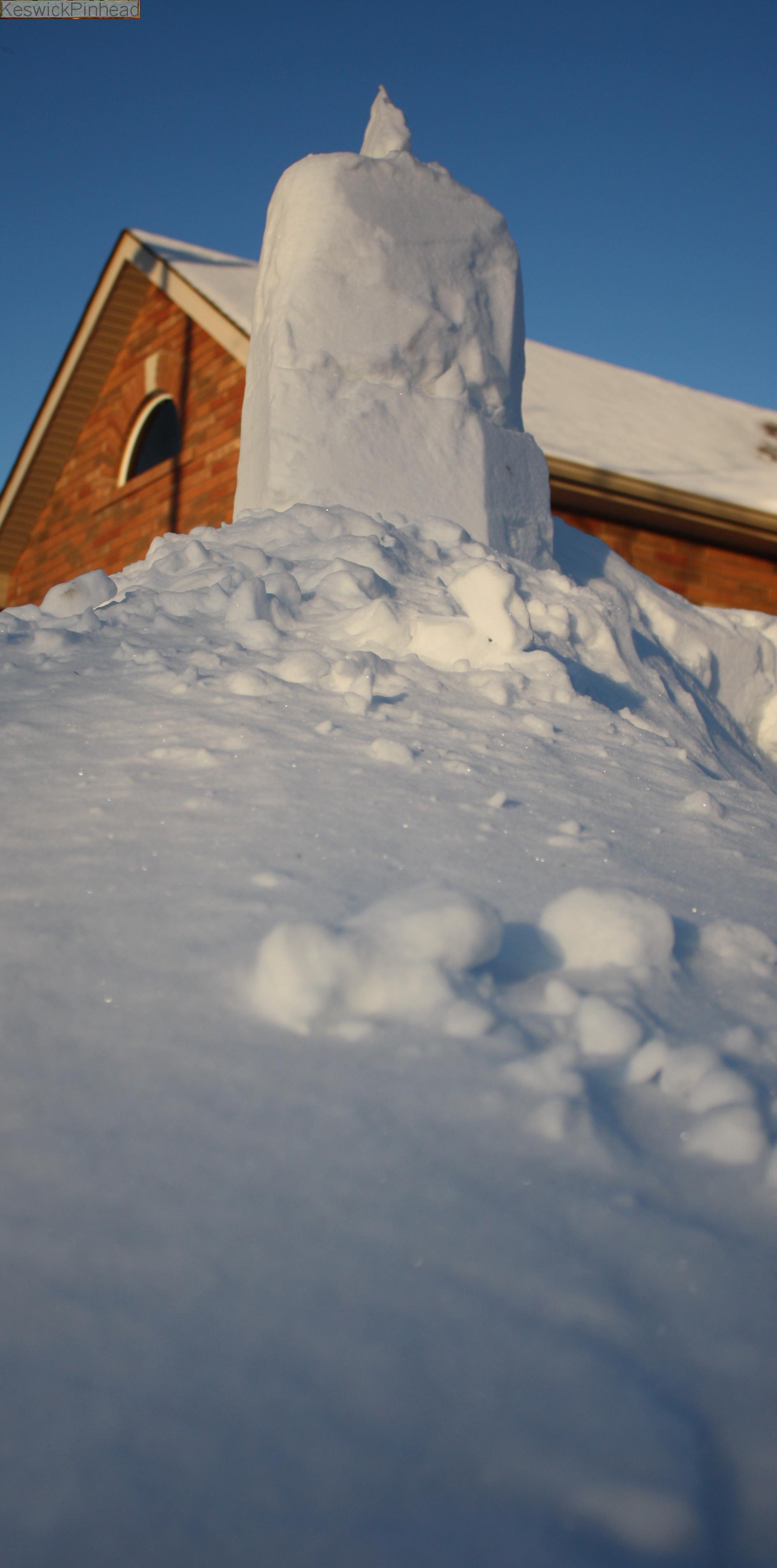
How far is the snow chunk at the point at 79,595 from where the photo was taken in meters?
2.29

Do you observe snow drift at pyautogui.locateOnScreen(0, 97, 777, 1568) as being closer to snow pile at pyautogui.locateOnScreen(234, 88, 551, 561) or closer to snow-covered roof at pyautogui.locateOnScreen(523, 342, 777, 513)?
snow pile at pyautogui.locateOnScreen(234, 88, 551, 561)

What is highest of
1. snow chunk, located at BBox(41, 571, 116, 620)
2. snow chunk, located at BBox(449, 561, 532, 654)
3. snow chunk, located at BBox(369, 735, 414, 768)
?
snow chunk, located at BBox(449, 561, 532, 654)

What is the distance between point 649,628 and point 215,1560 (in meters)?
3.16

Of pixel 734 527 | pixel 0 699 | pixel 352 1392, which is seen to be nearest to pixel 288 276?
pixel 0 699

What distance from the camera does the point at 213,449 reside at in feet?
21.0

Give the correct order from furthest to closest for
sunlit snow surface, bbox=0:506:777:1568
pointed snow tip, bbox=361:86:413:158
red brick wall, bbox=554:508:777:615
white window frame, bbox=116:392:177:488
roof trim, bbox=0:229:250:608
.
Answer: white window frame, bbox=116:392:177:488, roof trim, bbox=0:229:250:608, red brick wall, bbox=554:508:777:615, pointed snow tip, bbox=361:86:413:158, sunlit snow surface, bbox=0:506:777:1568

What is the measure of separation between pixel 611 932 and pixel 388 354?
97.8 inches

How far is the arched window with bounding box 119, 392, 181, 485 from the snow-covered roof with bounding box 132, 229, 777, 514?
3.66 ft

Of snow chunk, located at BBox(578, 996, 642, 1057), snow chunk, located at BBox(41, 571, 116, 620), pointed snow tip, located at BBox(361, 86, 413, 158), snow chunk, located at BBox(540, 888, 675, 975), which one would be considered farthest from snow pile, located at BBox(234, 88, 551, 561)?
snow chunk, located at BBox(578, 996, 642, 1057)

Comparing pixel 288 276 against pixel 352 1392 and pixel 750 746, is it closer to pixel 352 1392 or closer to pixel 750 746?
pixel 750 746

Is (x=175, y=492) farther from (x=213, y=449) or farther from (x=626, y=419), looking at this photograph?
(x=626, y=419)

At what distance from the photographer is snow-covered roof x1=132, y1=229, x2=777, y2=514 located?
249 inches

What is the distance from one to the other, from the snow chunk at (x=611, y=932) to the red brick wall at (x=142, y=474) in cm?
506

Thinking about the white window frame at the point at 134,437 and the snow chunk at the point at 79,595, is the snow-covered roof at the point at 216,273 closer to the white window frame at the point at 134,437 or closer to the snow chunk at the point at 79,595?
the white window frame at the point at 134,437
